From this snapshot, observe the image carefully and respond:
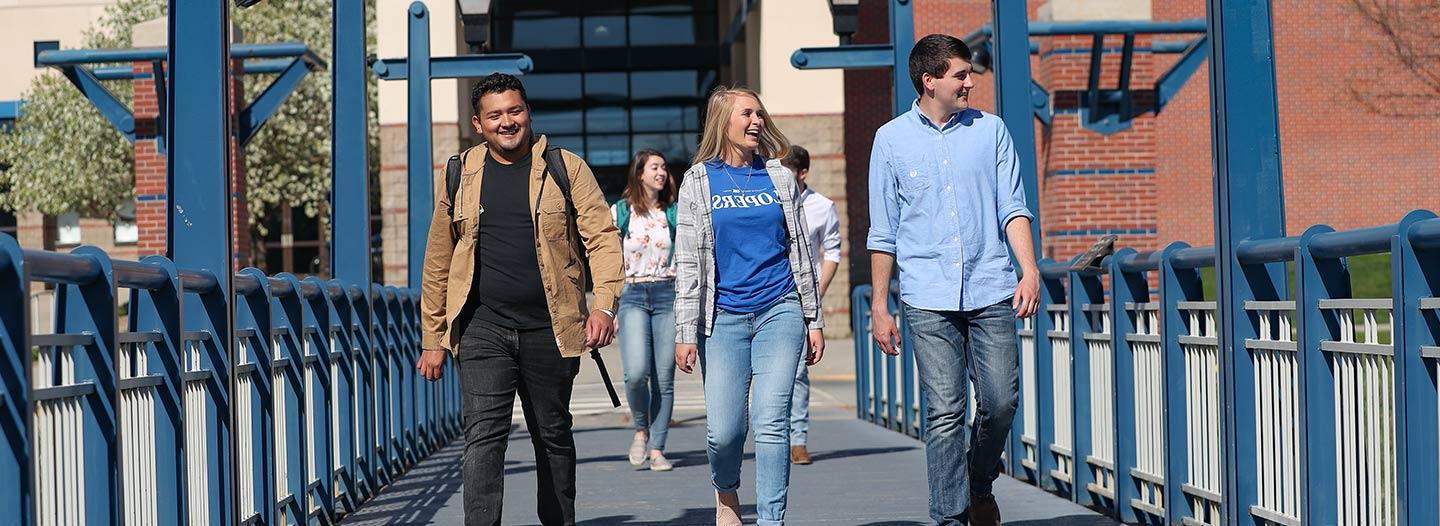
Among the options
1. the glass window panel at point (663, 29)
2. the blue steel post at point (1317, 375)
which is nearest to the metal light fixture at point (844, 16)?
the blue steel post at point (1317, 375)

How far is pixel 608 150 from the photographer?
38.0m

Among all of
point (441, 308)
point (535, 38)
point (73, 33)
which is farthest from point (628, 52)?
point (441, 308)

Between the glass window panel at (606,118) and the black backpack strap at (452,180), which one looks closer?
the black backpack strap at (452,180)

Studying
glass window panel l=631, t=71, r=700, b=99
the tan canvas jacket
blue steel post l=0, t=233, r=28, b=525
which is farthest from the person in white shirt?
glass window panel l=631, t=71, r=700, b=99

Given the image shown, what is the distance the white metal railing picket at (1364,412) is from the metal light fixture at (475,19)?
30.5 ft

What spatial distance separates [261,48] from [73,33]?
1258 inches

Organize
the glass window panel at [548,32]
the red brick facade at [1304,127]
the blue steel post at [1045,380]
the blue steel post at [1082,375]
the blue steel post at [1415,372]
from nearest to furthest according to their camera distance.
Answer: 1. the blue steel post at [1415,372]
2. the blue steel post at [1082,375]
3. the blue steel post at [1045,380]
4. the red brick facade at [1304,127]
5. the glass window panel at [548,32]

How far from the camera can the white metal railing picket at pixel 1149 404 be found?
686 cm

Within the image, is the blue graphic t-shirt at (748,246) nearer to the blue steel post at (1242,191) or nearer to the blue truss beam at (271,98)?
the blue steel post at (1242,191)

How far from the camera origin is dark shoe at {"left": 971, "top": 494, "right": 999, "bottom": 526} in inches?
242

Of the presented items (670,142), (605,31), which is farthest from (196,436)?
(670,142)

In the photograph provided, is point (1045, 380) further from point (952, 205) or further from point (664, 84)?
point (664, 84)

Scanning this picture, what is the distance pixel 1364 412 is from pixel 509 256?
8.27 ft

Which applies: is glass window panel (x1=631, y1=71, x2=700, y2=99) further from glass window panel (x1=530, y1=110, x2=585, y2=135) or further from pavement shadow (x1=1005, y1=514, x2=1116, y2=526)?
pavement shadow (x1=1005, y1=514, x2=1116, y2=526)
